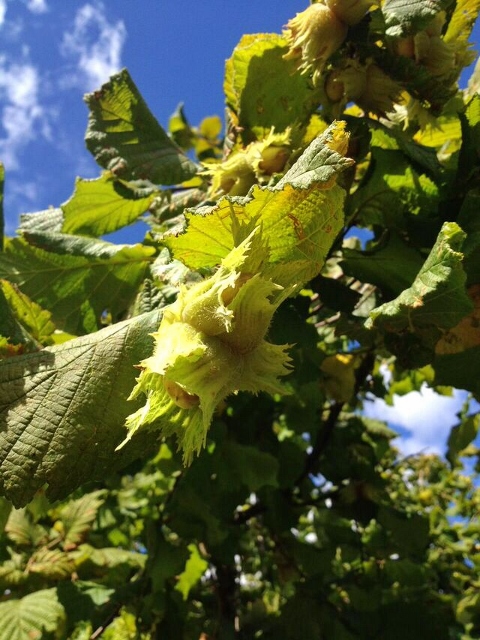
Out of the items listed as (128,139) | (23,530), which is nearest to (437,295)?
(128,139)

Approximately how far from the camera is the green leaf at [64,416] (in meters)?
0.81

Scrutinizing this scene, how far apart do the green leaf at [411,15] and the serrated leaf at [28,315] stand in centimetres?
90

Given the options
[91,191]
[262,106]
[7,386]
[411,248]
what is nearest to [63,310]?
[91,191]

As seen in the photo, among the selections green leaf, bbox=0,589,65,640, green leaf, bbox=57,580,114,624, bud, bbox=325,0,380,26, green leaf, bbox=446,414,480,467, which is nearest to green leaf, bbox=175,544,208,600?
green leaf, bbox=57,580,114,624

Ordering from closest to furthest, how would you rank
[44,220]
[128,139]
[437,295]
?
1. [437,295]
2. [128,139]
3. [44,220]

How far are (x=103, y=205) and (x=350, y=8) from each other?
33.4 inches

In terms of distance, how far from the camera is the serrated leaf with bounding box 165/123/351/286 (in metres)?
0.73

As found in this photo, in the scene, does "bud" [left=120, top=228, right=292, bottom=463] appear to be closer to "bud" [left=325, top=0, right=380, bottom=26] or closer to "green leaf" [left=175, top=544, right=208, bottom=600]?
"bud" [left=325, top=0, right=380, bottom=26]

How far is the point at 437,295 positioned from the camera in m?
0.87

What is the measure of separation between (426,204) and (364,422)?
69.2 inches

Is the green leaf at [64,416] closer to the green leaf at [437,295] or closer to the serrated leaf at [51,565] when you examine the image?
the green leaf at [437,295]

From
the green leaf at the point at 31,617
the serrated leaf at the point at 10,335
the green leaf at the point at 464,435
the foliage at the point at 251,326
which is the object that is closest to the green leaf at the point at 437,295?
the foliage at the point at 251,326

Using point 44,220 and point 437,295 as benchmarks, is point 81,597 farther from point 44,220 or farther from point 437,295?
point 437,295

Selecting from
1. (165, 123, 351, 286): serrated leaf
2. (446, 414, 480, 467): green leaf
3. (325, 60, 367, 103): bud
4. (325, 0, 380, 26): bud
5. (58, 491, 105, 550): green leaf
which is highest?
(325, 0, 380, 26): bud
